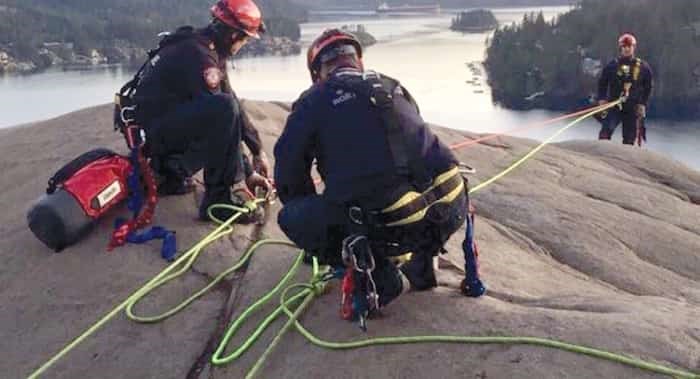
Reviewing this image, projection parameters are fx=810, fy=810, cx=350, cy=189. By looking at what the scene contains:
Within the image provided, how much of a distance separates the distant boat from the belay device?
11869cm

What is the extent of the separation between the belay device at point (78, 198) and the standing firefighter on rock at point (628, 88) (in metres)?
7.67

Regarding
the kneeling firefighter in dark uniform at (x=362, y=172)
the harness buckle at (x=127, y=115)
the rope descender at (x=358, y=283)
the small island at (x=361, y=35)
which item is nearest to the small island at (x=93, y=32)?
the small island at (x=361, y=35)

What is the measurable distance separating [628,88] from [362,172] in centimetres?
815

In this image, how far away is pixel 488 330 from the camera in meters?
3.90

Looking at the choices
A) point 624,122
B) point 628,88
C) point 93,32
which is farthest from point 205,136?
point 93,32

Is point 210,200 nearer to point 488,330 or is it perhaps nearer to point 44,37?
point 488,330

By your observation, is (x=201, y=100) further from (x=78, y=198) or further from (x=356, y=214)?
(x=356, y=214)

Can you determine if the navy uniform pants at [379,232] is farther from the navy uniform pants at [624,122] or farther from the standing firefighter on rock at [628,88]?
the navy uniform pants at [624,122]

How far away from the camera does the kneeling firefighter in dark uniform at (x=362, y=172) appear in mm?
3920

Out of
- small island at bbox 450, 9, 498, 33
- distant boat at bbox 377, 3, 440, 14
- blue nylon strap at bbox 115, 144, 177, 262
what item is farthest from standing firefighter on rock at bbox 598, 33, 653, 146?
distant boat at bbox 377, 3, 440, 14

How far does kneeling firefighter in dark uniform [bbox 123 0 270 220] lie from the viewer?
17.7 ft

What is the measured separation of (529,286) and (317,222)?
1635 millimetres

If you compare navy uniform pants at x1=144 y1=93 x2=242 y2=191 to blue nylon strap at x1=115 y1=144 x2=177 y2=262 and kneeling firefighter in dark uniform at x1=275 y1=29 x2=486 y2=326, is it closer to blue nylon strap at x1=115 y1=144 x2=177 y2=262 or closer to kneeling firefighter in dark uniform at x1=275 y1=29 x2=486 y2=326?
blue nylon strap at x1=115 y1=144 x2=177 y2=262

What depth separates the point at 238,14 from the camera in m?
5.44
